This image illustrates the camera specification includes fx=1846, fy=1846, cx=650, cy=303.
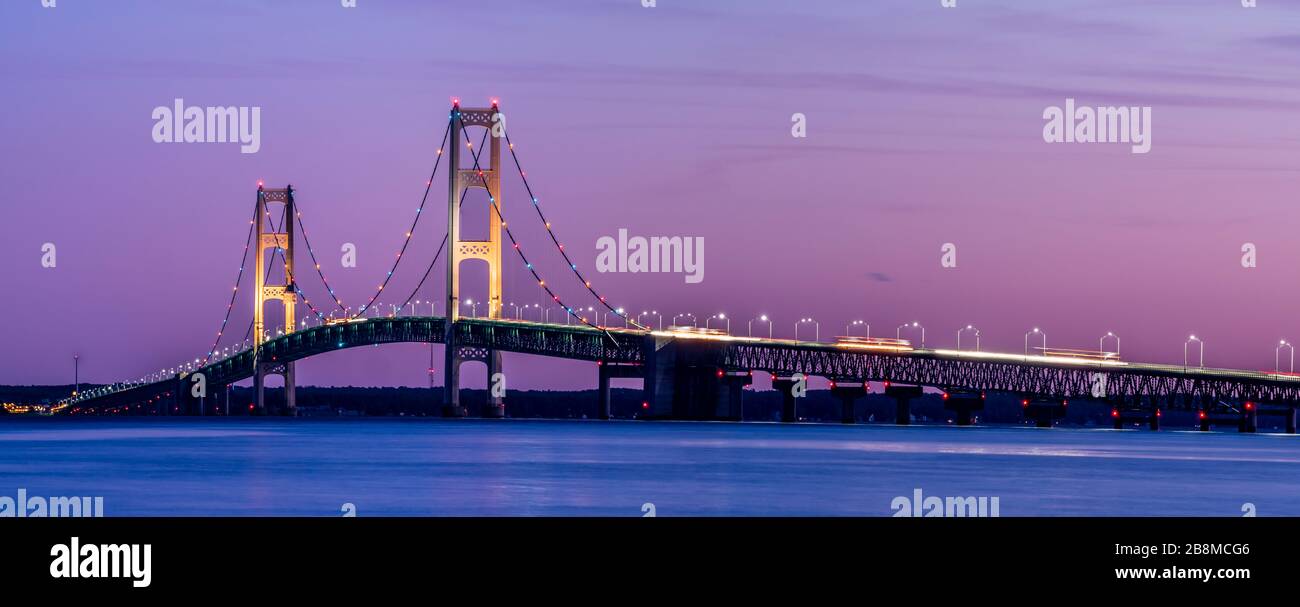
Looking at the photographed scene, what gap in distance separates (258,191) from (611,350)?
57887 mm

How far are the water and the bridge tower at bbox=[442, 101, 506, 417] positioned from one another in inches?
1795

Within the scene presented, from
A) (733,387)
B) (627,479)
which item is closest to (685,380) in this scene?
(733,387)

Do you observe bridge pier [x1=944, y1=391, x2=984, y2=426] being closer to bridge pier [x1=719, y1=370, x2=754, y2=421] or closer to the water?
bridge pier [x1=719, y1=370, x2=754, y2=421]

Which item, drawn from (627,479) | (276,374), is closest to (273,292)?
(276,374)

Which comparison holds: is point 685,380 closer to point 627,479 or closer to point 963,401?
point 963,401

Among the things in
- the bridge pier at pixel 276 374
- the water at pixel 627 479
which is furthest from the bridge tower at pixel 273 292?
the water at pixel 627 479

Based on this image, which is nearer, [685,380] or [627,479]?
[627,479]

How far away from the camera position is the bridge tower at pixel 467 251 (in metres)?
120

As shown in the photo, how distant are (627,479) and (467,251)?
83.9 m

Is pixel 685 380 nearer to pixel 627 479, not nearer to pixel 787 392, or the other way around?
pixel 787 392

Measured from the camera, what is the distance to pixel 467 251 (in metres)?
127

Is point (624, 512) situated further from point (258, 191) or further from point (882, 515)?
point (258, 191)

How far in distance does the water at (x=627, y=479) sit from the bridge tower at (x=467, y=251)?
45583mm
